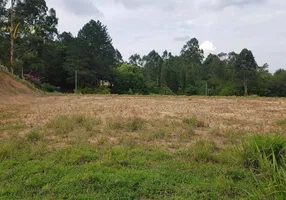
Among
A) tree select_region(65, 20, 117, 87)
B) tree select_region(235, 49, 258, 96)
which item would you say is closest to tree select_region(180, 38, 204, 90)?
tree select_region(235, 49, 258, 96)

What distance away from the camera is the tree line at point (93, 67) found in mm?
23156

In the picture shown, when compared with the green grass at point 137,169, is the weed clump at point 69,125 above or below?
above

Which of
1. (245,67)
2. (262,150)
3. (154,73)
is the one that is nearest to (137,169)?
(262,150)

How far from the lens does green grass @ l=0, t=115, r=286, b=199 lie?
213cm

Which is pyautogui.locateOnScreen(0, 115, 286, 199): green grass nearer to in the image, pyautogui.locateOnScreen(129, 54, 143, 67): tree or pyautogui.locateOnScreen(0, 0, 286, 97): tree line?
pyautogui.locateOnScreen(0, 0, 286, 97): tree line

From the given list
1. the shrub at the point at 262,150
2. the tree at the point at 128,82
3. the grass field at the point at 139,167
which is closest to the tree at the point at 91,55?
the tree at the point at 128,82

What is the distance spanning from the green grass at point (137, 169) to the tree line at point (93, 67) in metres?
19.3

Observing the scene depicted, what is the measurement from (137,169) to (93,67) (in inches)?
1169

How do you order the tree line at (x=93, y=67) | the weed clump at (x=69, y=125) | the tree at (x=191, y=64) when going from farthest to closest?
the tree at (x=191, y=64)
the tree line at (x=93, y=67)
the weed clump at (x=69, y=125)

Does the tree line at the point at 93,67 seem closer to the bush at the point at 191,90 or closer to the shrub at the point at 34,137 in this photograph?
the bush at the point at 191,90

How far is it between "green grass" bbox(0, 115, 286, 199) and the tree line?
1925cm

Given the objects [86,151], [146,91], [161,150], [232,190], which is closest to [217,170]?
[232,190]

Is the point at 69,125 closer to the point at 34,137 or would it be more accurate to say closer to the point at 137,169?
the point at 34,137

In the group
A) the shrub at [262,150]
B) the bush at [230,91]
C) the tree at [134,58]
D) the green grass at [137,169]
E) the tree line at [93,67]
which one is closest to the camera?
the green grass at [137,169]
